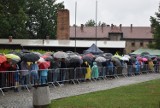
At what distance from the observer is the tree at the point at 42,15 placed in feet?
259

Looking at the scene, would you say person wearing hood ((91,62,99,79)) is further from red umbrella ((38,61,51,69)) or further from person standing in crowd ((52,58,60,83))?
red umbrella ((38,61,51,69))

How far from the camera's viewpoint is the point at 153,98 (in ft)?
50.4

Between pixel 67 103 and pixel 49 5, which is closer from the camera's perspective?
pixel 67 103

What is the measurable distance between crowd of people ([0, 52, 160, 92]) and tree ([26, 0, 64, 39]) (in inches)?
1898

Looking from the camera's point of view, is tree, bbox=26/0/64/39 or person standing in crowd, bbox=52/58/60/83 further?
tree, bbox=26/0/64/39

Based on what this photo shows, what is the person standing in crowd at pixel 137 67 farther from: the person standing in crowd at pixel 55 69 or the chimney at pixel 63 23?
the chimney at pixel 63 23

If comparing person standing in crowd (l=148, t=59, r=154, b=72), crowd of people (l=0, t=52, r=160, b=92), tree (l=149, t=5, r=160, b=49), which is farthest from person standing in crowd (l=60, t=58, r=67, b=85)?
tree (l=149, t=5, r=160, b=49)

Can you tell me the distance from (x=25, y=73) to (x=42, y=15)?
62261 millimetres

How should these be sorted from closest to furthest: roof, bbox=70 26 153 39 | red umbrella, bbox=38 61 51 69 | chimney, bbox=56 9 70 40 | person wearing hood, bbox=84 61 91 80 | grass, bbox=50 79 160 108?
grass, bbox=50 79 160 108, red umbrella, bbox=38 61 51 69, person wearing hood, bbox=84 61 91 80, chimney, bbox=56 9 70 40, roof, bbox=70 26 153 39

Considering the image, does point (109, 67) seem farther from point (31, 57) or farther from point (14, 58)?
point (14, 58)

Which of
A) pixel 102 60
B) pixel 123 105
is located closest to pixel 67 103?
pixel 123 105

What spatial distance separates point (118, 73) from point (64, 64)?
9.00 m

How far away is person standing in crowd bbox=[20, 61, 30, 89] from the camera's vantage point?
17.9 metres

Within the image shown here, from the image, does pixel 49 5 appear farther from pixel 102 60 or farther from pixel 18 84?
pixel 18 84
